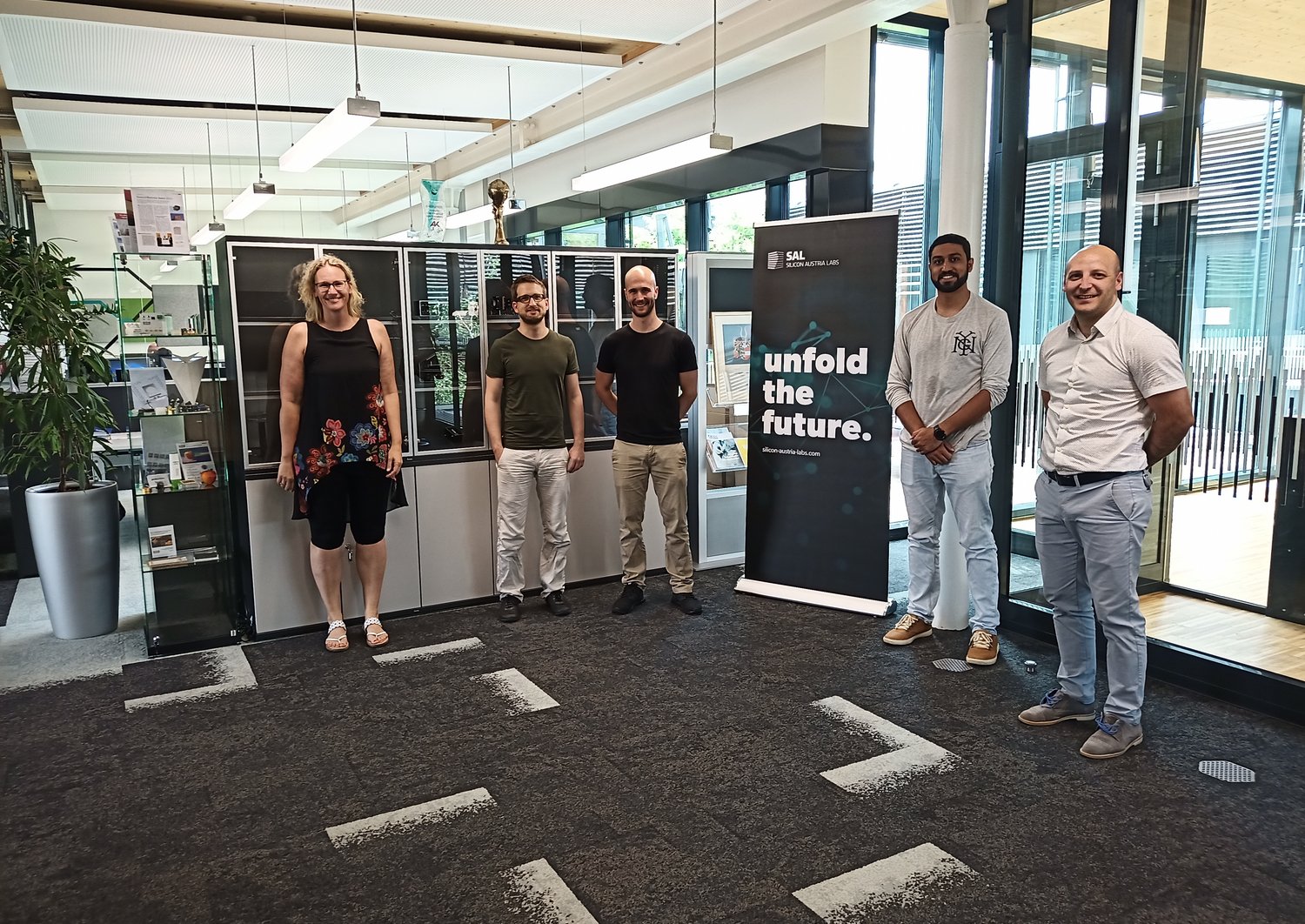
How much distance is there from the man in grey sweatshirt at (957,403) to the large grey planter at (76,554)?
3718 mm

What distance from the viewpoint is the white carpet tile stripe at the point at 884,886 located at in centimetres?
234

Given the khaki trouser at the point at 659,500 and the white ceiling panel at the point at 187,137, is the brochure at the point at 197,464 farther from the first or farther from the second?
the white ceiling panel at the point at 187,137

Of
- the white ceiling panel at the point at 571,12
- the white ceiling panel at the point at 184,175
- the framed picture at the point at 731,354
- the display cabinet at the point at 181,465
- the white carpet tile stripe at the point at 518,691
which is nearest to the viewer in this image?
the white carpet tile stripe at the point at 518,691

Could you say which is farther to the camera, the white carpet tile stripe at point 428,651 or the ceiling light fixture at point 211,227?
the ceiling light fixture at point 211,227

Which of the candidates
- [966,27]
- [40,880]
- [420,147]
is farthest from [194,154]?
[40,880]

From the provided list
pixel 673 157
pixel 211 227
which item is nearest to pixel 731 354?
pixel 673 157

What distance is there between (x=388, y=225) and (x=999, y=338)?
1397 centimetres

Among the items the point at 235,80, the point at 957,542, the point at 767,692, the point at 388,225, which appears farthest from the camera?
the point at 388,225

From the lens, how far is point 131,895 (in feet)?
7.97

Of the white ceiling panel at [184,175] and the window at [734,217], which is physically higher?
the white ceiling panel at [184,175]

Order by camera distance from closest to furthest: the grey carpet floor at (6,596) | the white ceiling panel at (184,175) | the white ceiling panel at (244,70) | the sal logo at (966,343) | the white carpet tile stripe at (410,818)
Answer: the white carpet tile stripe at (410,818), the sal logo at (966,343), the grey carpet floor at (6,596), the white ceiling panel at (244,70), the white ceiling panel at (184,175)

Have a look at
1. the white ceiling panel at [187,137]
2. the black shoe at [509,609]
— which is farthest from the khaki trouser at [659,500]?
the white ceiling panel at [187,137]

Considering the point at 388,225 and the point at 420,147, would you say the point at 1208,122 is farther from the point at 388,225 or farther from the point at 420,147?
the point at 388,225

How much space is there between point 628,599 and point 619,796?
6.36 feet
